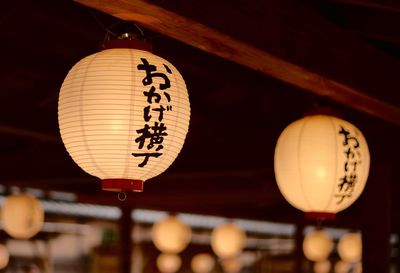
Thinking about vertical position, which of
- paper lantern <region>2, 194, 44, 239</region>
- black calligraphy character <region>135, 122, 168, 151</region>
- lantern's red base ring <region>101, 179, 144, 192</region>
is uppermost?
paper lantern <region>2, 194, 44, 239</region>

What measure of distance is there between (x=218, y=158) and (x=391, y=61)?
2.36 metres

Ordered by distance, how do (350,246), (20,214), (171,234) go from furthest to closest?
(350,246) → (171,234) → (20,214)

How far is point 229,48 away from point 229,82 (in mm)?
3423

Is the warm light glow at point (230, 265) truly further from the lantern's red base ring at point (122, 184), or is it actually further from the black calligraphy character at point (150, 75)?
the black calligraphy character at point (150, 75)

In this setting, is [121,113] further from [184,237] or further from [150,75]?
[184,237]

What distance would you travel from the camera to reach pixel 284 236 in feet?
66.2

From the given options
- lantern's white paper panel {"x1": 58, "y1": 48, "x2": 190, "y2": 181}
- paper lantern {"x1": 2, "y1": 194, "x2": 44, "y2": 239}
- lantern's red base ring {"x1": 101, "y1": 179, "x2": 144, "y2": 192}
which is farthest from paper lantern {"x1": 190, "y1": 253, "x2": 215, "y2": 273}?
lantern's white paper panel {"x1": 58, "y1": 48, "x2": 190, "y2": 181}

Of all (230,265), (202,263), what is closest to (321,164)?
(202,263)

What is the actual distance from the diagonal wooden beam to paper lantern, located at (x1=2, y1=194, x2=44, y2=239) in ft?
14.6

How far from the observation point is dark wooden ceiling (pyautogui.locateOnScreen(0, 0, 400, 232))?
11.2ft

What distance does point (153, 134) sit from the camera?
9.58 ft

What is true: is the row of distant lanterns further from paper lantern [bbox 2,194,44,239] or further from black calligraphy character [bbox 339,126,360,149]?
black calligraphy character [bbox 339,126,360,149]

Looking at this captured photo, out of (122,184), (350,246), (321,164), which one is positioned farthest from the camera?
(350,246)

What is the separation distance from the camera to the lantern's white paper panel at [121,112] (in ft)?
9.30
